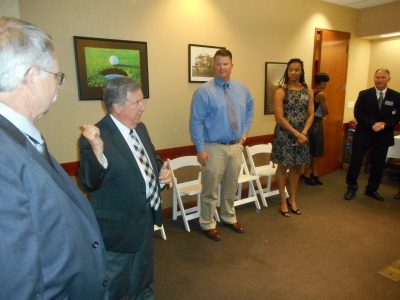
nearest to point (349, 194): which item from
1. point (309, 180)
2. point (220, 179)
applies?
point (309, 180)

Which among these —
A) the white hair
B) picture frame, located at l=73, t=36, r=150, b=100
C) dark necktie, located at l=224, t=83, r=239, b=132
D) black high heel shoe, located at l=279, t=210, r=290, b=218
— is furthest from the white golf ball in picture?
black high heel shoe, located at l=279, t=210, r=290, b=218

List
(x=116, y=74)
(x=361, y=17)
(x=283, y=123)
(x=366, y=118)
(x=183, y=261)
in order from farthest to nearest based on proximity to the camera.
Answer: (x=361, y=17), (x=366, y=118), (x=283, y=123), (x=116, y=74), (x=183, y=261)

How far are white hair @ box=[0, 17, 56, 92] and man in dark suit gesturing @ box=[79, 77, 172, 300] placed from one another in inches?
23.6

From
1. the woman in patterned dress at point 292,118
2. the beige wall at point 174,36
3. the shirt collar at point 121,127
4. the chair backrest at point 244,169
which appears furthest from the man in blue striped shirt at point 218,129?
the shirt collar at point 121,127

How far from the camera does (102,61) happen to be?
2695 mm

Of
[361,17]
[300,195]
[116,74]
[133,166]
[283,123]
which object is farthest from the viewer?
[361,17]

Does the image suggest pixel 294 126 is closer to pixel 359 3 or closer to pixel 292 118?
pixel 292 118

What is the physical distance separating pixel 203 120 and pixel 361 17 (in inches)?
159

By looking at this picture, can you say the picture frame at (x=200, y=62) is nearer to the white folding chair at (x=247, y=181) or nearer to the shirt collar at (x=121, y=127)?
the white folding chair at (x=247, y=181)

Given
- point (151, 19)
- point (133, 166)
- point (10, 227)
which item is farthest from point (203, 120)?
point (10, 227)

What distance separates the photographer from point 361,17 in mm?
5020

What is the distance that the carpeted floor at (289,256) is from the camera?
85.5 inches

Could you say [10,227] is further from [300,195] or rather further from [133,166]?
[300,195]

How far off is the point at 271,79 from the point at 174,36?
1617mm
